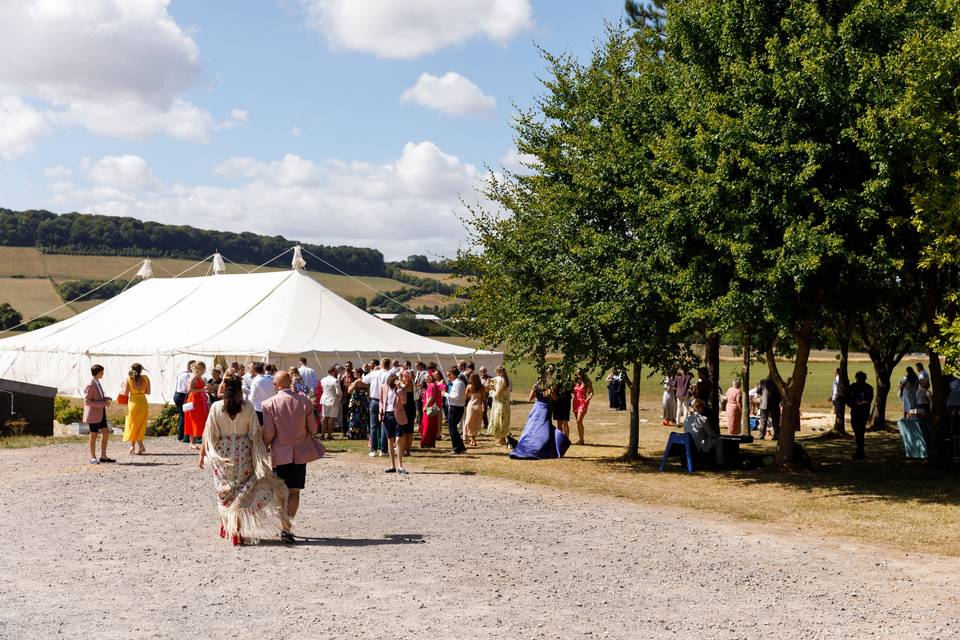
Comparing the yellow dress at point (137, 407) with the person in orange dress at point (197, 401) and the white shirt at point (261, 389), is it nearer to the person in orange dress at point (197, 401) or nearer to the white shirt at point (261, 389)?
the person in orange dress at point (197, 401)

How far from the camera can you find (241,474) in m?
9.27

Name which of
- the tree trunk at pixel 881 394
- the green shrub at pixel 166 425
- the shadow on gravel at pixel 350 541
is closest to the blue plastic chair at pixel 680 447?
the shadow on gravel at pixel 350 541

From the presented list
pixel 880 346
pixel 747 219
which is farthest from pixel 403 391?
pixel 880 346

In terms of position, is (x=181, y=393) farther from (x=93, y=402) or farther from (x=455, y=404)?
(x=455, y=404)

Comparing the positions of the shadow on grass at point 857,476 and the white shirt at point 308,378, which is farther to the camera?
the white shirt at point 308,378

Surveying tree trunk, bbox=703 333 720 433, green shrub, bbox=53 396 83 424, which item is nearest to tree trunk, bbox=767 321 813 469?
tree trunk, bbox=703 333 720 433

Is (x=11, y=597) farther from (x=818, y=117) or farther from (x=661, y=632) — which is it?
(x=818, y=117)

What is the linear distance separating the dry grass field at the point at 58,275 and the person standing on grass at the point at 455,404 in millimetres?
51152

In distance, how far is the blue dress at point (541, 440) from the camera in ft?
57.4

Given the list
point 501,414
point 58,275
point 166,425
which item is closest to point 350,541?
point 501,414

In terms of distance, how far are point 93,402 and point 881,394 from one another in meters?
18.8

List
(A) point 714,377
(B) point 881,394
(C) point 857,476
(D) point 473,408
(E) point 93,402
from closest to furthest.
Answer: (E) point 93,402 < (C) point 857,476 < (D) point 473,408 < (A) point 714,377 < (B) point 881,394

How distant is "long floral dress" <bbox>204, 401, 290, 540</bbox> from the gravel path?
0.84 feet

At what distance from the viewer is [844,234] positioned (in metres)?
13.3
